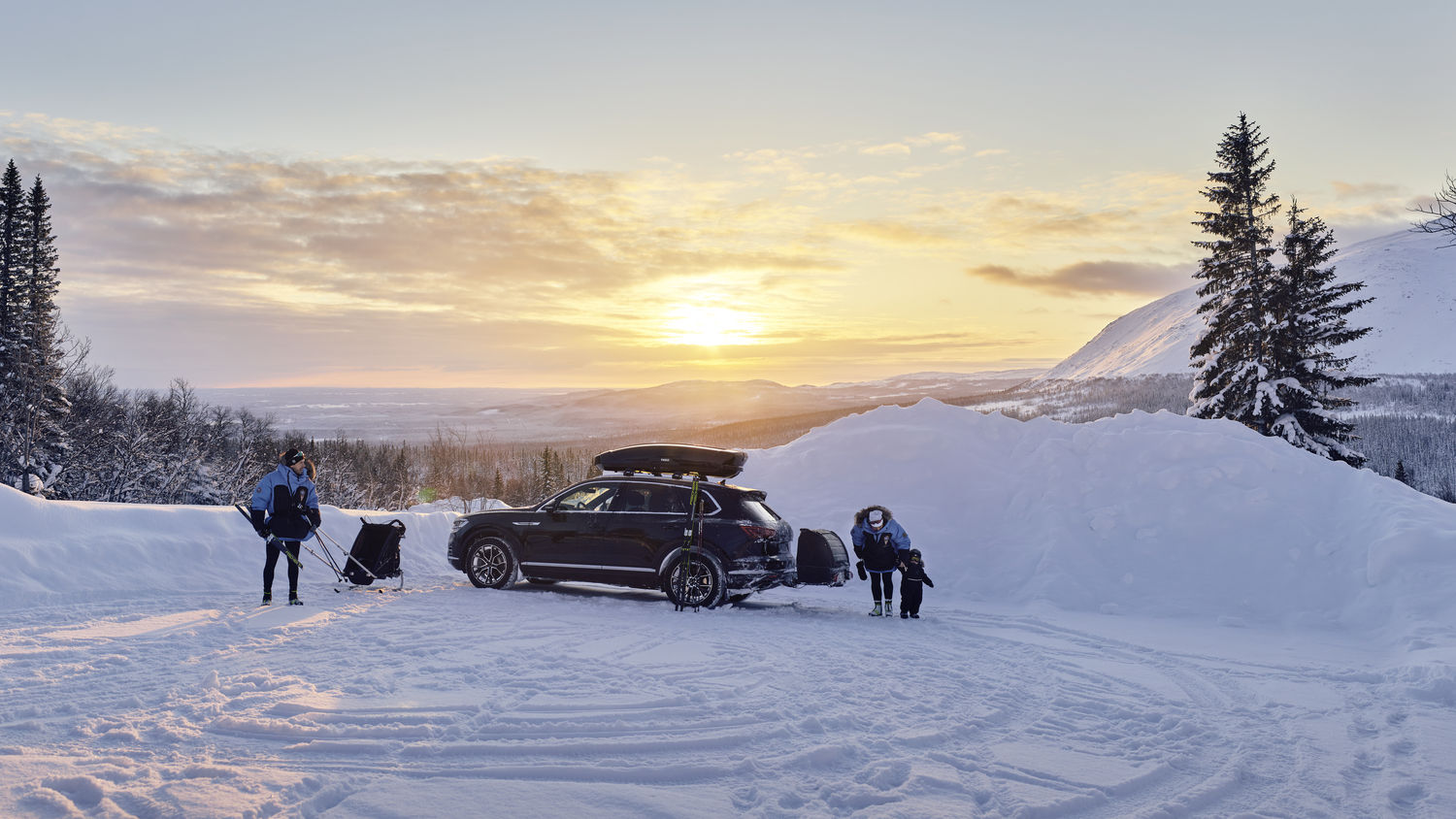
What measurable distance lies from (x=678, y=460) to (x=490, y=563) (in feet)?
10.4

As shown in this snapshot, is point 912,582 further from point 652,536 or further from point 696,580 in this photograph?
point 652,536

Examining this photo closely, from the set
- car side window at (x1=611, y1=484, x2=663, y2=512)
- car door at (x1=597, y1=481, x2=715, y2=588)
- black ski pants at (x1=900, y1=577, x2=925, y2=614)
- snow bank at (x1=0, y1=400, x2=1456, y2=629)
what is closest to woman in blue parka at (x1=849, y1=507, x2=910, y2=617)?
black ski pants at (x1=900, y1=577, x2=925, y2=614)

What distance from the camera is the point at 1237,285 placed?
31766mm

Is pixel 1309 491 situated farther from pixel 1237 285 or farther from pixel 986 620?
pixel 1237 285

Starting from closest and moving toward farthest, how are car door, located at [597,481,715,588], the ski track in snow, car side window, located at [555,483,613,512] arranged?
the ski track in snow < car door, located at [597,481,715,588] < car side window, located at [555,483,613,512]

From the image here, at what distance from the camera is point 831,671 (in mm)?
7996

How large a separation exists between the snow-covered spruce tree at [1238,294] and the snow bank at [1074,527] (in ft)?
51.9

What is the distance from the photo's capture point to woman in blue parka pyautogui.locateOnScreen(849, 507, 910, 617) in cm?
1158

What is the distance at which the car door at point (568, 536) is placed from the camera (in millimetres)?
12227

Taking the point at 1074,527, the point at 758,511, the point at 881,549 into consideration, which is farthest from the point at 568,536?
the point at 1074,527

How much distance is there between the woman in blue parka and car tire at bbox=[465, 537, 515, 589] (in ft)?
16.6

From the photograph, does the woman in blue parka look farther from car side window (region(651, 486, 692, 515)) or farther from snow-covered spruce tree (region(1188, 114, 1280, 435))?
snow-covered spruce tree (region(1188, 114, 1280, 435))

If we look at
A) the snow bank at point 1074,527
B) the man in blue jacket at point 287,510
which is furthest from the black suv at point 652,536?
the snow bank at point 1074,527

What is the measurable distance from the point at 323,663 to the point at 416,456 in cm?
16075
